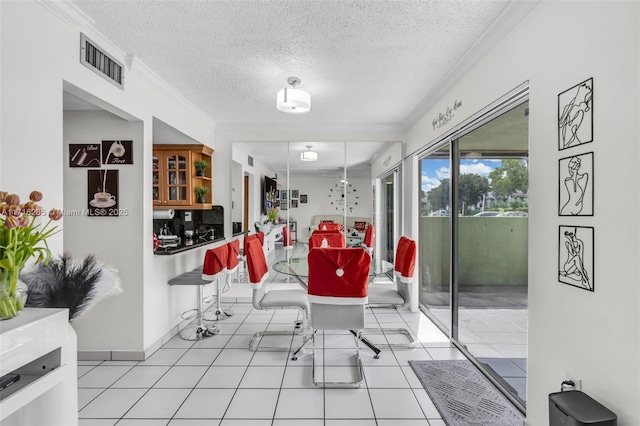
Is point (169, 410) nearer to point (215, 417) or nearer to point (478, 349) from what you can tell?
point (215, 417)

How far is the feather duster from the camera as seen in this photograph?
147 cm

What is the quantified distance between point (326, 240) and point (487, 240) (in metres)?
1.89

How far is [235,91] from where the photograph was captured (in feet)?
10.9

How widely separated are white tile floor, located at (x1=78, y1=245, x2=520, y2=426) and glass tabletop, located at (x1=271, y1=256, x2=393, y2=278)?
A: 2.54 ft

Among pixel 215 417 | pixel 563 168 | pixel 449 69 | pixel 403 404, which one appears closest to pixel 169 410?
pixel 215 417

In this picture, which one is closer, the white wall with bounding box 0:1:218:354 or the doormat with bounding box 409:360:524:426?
the white wall with bounding box 0:1:218:354

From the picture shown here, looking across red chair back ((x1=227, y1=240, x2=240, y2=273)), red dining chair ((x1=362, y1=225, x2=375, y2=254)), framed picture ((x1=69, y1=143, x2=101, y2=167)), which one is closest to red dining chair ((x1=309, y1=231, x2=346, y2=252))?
red dining chair ((x1=362, y1=225, x2=375, y2=254))

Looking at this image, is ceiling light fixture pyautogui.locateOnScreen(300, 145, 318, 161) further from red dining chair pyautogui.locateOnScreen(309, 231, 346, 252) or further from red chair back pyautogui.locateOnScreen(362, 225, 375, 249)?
red chair back pyautogui.locateOnScreen(362, 225, 375, 249)

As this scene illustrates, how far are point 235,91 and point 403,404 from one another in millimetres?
3276

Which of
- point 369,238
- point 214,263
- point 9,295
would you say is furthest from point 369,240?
point 9,295

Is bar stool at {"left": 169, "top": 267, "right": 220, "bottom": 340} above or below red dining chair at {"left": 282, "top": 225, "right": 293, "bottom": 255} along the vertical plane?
below

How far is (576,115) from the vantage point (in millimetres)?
1468

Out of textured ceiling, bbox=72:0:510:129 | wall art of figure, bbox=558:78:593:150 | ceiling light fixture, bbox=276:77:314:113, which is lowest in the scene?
wall art of figure, bbox=558:78:593:150

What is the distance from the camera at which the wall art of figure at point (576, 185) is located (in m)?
1.40
